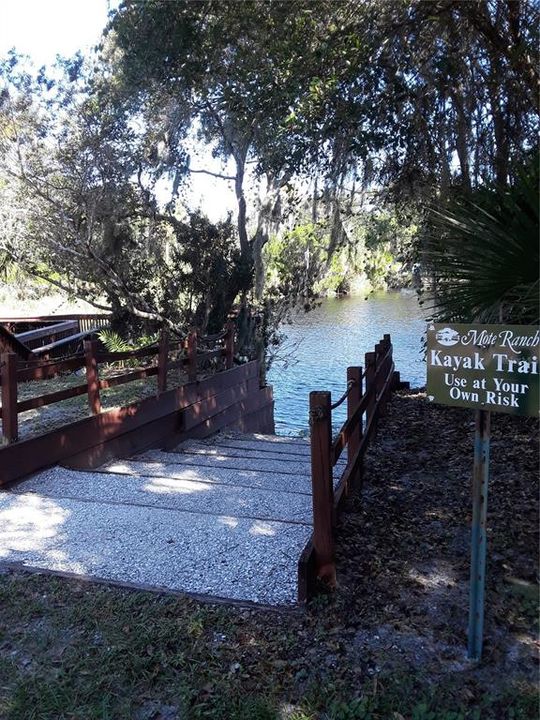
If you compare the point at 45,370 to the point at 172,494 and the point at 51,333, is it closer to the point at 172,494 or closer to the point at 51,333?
the point at 172,494

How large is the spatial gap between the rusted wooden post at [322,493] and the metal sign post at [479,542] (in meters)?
0.76

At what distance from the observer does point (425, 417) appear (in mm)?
7375

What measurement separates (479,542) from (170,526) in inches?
Result: 87.1

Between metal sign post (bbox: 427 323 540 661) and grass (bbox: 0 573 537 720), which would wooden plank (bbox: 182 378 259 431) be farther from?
metal sign post (bbox: 427 323 540 661)

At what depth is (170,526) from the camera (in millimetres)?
3986

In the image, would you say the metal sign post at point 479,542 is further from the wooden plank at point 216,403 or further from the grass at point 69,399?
the wooden plank at point 216,403

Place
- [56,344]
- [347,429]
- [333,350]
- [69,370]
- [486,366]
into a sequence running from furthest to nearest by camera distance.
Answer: [333,350] → [56,344] → [69,370] → [347,429] → [486,366]

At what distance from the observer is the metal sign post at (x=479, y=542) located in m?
2.46

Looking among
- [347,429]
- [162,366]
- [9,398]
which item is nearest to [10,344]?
[9,398]

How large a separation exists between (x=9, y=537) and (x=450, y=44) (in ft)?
21.1

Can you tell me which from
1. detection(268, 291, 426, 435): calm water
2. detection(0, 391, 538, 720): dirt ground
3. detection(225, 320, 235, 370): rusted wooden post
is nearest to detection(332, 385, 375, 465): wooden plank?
detection(0, 391, 538, 720): dirt ground

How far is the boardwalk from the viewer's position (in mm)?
3266

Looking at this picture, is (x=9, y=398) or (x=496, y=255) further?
(x=9, y=398)

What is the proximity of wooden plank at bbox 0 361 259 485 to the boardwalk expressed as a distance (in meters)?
0.16
